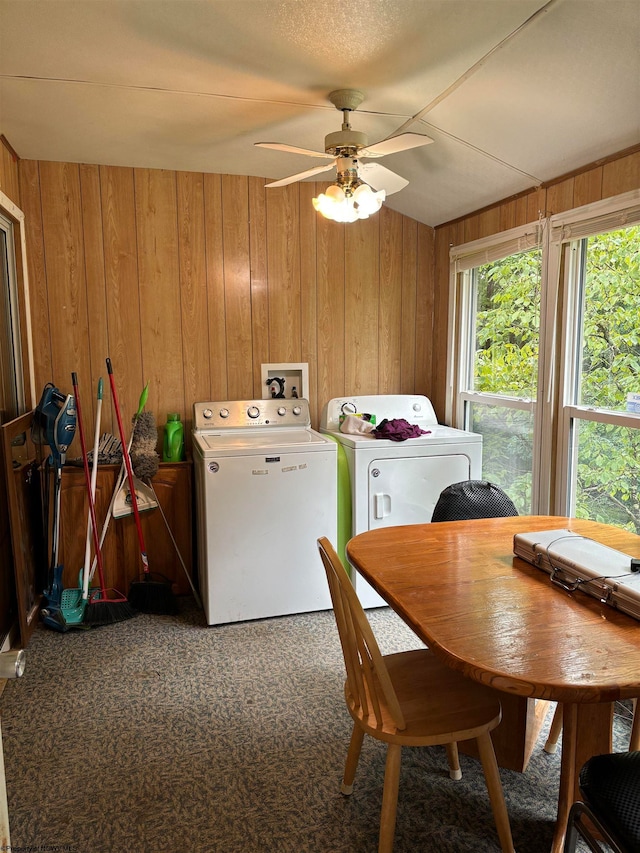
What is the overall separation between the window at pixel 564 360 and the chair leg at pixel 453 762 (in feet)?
3.95

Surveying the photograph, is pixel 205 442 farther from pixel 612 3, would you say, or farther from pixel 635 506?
pixel 612 3

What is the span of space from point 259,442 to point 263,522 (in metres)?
0.43

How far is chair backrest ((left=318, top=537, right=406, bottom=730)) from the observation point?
1.48m

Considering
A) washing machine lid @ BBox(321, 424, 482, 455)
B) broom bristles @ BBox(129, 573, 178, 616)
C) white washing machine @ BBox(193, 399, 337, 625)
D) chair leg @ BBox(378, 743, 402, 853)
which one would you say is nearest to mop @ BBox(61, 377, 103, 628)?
broom bristles @ BBox(129, 573, 178, 616)

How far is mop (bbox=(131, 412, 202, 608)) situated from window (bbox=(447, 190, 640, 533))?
186 centimetres

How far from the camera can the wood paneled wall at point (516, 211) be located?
8.00 ft

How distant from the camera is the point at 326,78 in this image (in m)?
2.30

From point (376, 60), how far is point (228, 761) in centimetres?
250

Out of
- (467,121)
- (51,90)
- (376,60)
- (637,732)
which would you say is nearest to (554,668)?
(637,732)

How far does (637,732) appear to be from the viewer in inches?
74.7

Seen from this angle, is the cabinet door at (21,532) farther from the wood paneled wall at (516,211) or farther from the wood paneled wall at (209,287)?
the wood paneled wall at (516,211)

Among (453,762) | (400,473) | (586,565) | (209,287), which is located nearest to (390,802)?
(453,762)

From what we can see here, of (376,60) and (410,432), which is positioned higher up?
(376,60)

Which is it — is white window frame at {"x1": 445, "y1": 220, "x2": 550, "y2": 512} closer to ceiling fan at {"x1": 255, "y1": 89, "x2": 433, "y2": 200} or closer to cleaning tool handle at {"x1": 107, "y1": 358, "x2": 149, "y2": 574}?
ceiling fan at {"x1": 255, "y1": 89, "x2": 433, "y2": 200}
